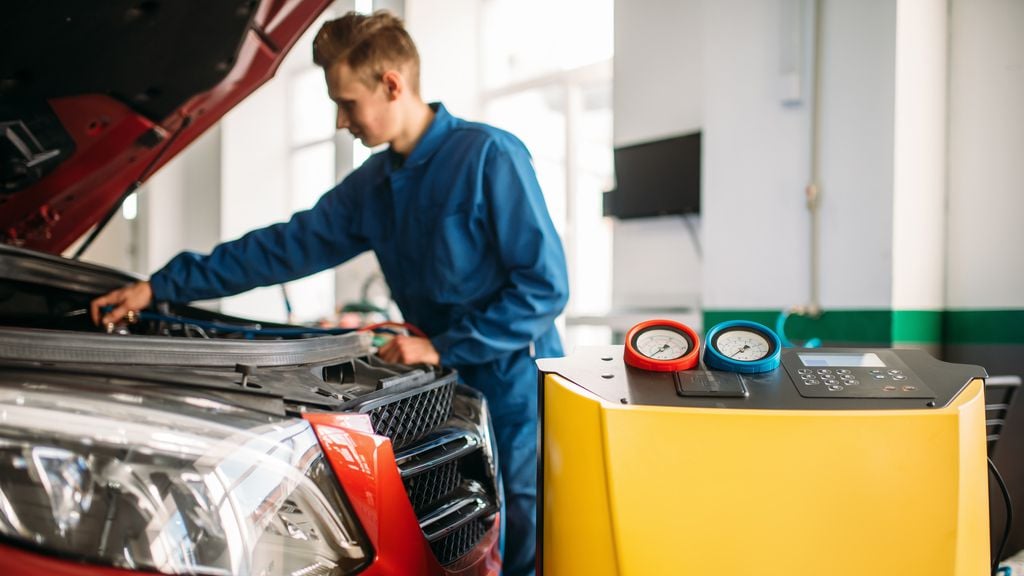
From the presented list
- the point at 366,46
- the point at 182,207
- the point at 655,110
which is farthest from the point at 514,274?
the point at 182,207

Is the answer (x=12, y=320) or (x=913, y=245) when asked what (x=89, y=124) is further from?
(x=913, y=245)

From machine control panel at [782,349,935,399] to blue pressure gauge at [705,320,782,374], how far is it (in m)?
0.03

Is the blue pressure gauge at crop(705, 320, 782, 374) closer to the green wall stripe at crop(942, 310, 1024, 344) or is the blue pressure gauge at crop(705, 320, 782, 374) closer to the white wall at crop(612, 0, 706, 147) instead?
the green wall stripe at crop(942, 310, 1024, 344)

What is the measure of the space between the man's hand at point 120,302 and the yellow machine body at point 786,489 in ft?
3.75

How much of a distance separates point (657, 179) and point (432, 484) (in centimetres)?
208

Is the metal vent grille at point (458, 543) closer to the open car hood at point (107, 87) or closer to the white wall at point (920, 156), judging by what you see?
the open car hood at point (107, 87)

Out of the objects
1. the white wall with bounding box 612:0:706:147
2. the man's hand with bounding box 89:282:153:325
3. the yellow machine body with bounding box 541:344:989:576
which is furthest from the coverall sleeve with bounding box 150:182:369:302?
the white wall with bounding box 612:0:706:147

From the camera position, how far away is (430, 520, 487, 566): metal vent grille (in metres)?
0.87

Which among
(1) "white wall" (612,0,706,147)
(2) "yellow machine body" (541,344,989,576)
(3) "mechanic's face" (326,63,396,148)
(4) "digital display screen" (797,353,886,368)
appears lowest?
(2) "yellow machine body" (541,344,989,576)

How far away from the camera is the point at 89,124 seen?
3.91 feet

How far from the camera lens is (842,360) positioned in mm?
738

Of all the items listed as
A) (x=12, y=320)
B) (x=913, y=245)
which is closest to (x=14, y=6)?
(x=12, y=320)

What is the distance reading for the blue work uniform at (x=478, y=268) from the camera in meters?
1.25

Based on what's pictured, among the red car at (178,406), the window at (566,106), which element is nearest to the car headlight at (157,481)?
the red car at (178,406)
